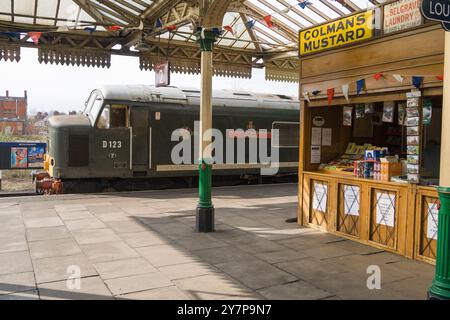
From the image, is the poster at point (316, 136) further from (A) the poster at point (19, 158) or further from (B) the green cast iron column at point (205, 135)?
(A) the poster at point (19, 158)

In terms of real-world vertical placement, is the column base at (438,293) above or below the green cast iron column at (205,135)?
below

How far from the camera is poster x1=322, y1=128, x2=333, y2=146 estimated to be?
8422mm

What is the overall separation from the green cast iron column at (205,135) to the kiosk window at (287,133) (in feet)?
23.1

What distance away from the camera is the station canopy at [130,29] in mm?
10625

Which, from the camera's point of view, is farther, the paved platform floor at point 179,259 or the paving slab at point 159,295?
the paved platform floor at point 179,259

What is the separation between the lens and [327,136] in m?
8.47

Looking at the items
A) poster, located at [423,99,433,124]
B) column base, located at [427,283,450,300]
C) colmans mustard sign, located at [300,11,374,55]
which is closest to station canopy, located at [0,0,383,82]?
colmans mustard sign, located at [300,11,374,55]

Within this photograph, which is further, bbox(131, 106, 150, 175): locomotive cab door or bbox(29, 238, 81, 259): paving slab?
bbox(131, 106, 150, 175): locomotive cab door

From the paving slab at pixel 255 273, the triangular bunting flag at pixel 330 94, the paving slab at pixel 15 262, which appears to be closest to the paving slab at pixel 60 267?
the paving slab at pixel 15 262

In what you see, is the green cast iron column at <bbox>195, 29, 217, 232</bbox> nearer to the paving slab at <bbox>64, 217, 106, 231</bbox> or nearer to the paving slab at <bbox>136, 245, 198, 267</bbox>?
the paving slab at <bbox>136, 245, 198, 267</bbox>

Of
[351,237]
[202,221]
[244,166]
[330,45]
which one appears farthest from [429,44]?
[244,166]

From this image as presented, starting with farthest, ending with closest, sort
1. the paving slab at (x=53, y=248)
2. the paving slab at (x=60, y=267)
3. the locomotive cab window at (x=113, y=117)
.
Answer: the locomotive cab window at (x=113, y=117) → the paving slab at (x=53, y=248) → the paving slab at (x=60, y=267)

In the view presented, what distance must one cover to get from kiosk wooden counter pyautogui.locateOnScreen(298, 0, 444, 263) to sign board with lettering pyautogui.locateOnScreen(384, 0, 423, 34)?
0.05 ft

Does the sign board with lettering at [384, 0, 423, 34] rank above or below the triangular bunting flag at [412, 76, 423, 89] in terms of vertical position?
above
